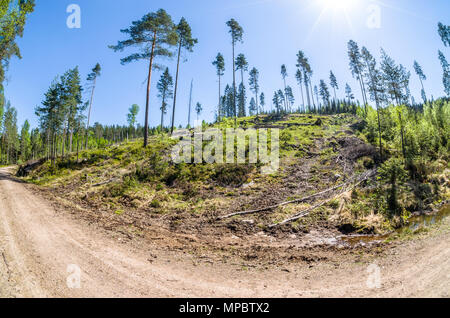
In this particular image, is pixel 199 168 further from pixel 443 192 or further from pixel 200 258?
pixel 443 192

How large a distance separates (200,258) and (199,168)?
12.0 metres

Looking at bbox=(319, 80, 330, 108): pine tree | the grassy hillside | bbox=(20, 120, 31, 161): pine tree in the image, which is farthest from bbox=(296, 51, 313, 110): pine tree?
bbox=(20, 120, 31, 161): pine tree

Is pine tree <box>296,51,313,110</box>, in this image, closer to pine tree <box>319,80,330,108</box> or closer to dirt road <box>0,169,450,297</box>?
pine tree <box>319,80,330,108</box>

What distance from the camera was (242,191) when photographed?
14.5 meters

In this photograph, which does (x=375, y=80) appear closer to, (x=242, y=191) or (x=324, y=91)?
(x=242, y=191)

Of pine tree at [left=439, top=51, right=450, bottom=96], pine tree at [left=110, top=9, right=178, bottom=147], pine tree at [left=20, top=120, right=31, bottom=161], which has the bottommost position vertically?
pine tree at [left=20, top=120, right=31, bottom=161]

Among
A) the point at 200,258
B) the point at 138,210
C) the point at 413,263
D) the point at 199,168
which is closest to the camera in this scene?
the point at 413,263

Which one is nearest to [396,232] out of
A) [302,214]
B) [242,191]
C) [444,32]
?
[302,214]

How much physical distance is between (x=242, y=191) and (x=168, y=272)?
9586 millimetres

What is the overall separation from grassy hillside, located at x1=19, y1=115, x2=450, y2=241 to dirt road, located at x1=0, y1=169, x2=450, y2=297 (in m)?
2.61

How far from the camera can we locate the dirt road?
4266 mm

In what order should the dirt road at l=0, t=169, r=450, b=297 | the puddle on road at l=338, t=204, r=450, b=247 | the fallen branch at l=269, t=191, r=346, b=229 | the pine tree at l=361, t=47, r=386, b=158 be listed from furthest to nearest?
the pine tree at l=361, t=47, r=386, b=158, the fallen branch at l=269, t=191, r=346, b=229, the puddle on road at l=338, t=204, r=450, b=247, the dirt road at l=0, t=169, r=450, b=297

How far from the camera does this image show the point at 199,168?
18219 mm
